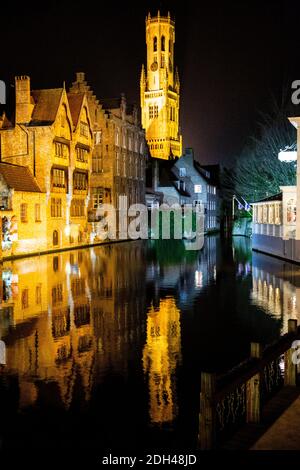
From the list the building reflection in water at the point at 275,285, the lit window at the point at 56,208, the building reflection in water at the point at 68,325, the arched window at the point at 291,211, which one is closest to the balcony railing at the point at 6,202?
the lit window at the point at 56,208

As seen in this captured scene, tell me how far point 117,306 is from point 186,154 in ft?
254

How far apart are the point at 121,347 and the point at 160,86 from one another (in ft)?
542

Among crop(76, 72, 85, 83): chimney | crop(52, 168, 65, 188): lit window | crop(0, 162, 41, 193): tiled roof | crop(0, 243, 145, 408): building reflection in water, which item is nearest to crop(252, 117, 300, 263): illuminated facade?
crop(0, 243, 145, 408): building reflection in water

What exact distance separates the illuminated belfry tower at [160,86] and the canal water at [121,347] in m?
143

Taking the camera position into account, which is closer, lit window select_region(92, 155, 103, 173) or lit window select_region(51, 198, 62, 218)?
lit window select_region(51, 198, 62, 218)

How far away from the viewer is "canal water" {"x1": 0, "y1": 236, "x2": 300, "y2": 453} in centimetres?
844

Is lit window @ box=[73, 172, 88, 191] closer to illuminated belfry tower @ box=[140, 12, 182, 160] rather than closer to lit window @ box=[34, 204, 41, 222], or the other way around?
lit window @ box=[34, 204, 41, 222]

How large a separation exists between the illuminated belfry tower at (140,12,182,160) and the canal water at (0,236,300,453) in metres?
143

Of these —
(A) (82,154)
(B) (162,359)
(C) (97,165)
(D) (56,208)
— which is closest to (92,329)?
(B) (162,359)

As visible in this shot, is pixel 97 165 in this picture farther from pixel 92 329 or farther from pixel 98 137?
pixel 92 329

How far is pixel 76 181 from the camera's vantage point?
5631 centimetres

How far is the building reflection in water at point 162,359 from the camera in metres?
9.27

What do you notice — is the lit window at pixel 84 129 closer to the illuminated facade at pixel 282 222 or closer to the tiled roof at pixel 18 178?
the tiled roof at pixel 18 178

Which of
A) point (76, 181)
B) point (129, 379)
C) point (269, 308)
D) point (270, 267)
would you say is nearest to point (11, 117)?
point (76, 181)
